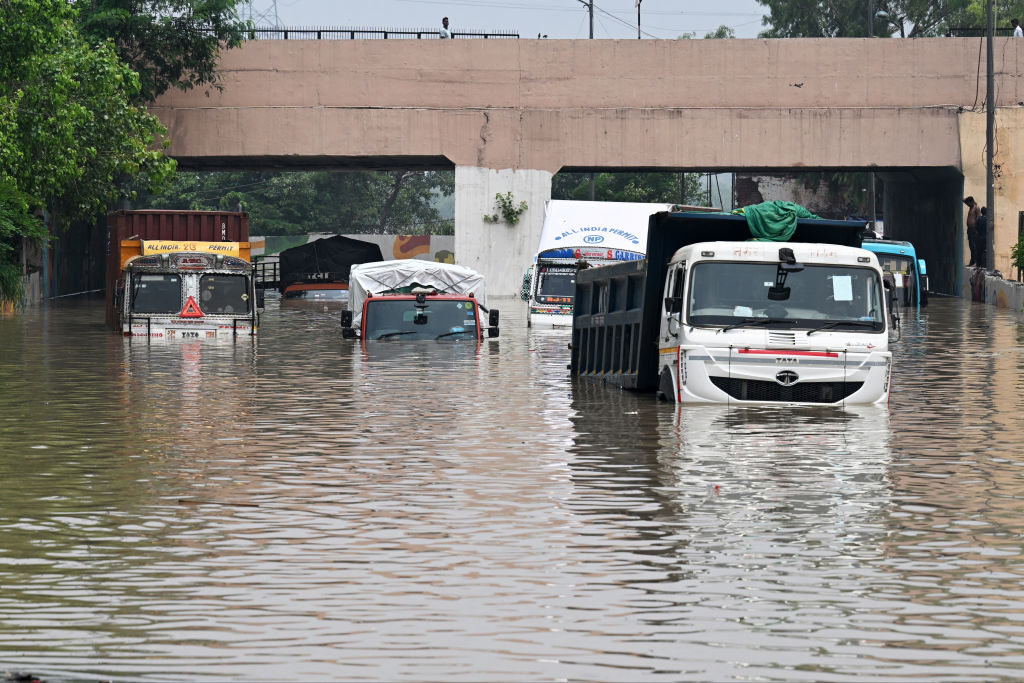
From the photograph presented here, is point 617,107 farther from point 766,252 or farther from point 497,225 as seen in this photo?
point 766,252

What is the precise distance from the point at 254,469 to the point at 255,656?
6.83 meters

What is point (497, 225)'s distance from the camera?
61.3 metres

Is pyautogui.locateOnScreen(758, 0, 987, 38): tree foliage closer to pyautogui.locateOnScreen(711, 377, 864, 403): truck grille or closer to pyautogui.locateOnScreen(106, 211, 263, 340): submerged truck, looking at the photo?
pyautogui.locateOnScreen(106, 211, 263, 340): submerged truck

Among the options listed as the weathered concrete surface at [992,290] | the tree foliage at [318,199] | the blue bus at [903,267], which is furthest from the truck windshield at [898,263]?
the tree foliage at [318,199]

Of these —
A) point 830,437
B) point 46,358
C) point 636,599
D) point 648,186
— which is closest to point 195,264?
point 46,358

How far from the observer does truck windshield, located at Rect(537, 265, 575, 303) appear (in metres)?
41.2

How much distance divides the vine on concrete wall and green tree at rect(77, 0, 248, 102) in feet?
34.9

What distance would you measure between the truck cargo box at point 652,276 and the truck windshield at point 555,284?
1743cm

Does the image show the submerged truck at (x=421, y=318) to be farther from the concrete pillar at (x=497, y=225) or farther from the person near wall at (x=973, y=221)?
the person near wall at (x=973, y=221)

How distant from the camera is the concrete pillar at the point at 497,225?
60.7m

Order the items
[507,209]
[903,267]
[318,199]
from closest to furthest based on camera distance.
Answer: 1. [903,267]
2. [507,209]
3. [318,199]

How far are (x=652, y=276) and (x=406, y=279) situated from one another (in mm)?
18896

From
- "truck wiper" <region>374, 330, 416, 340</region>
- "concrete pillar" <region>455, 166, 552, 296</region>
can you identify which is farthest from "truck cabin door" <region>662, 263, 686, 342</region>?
"concrete pillar" <region>455, 166, 552, 296</region>

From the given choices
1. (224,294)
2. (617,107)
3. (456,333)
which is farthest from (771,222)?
(617,107)
